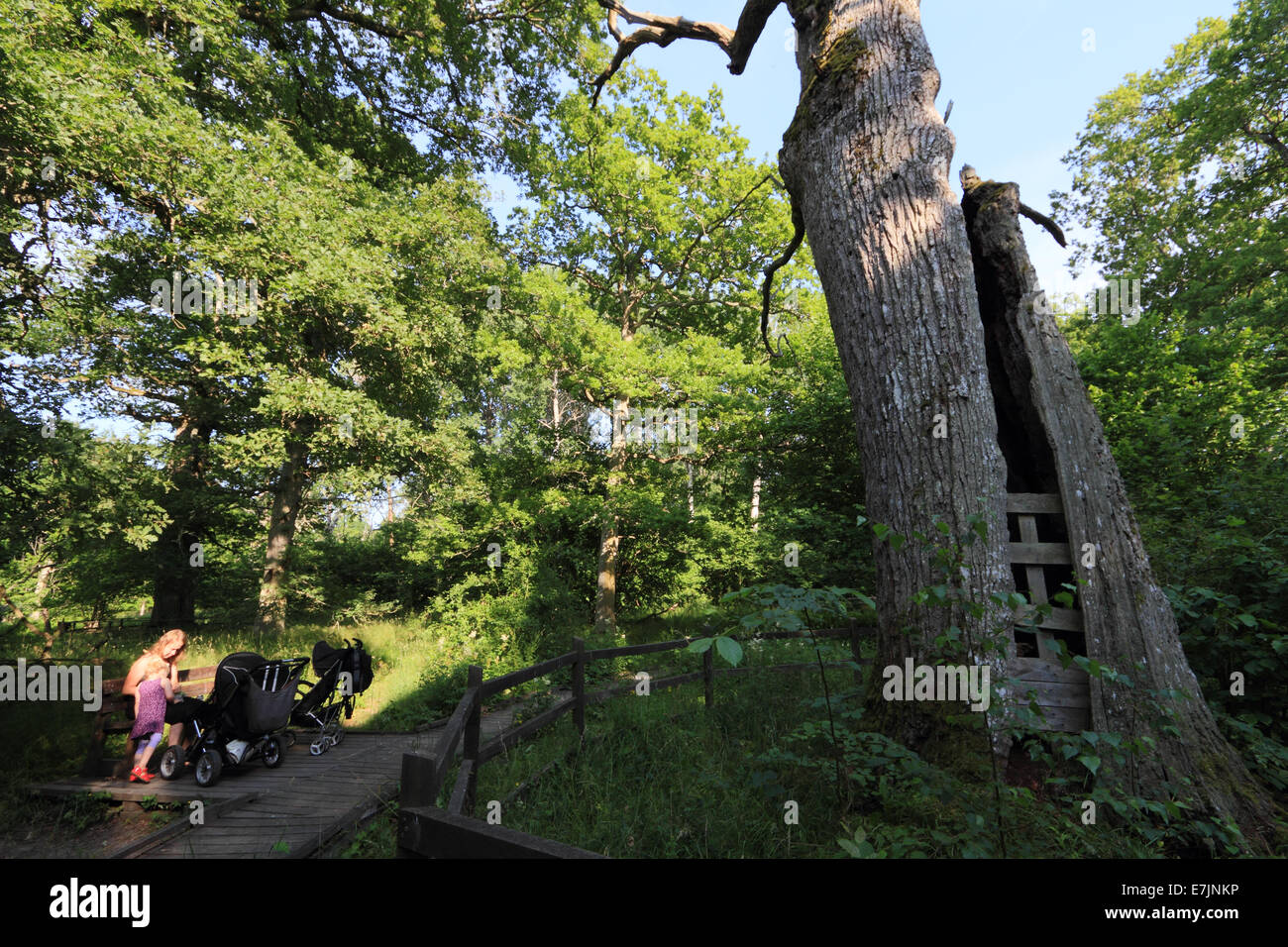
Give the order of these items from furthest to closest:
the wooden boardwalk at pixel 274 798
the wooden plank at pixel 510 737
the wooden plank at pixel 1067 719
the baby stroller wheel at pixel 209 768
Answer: the baby stroller wheel at pixel 209 768 < the wooden plank at pixel 510 737 < the wooden boardwalk at pixel 274 798 < the wooden plank at pixel 1067 719

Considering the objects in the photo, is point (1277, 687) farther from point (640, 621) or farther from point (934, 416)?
point (640, 621)

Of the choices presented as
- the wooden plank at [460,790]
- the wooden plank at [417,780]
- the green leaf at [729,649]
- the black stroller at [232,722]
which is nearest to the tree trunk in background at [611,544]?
the black stroller at [232,722]

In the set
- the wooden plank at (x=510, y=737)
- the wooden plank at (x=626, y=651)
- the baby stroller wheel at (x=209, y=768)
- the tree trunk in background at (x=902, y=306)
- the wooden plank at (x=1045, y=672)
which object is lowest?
the baby stroller wheel at (x=209, y=768)

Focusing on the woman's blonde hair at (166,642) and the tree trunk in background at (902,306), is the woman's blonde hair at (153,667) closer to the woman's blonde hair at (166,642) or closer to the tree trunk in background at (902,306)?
the woman's blonde hair at (166,642)

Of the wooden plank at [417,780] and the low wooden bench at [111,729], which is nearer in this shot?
the wooden plank at [417,780]

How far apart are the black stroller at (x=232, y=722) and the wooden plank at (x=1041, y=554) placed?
7431 millimetres

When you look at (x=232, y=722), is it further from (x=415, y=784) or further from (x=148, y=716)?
(x=415, y=784)

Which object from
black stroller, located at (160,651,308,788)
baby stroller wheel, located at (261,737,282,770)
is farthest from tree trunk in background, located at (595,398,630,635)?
black stroller, located at (160,651,308,788)

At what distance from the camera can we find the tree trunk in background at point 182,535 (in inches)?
574

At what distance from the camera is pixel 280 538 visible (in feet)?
50.4

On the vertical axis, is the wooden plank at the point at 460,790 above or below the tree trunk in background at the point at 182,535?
below

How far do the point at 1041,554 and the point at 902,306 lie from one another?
6.52 ft

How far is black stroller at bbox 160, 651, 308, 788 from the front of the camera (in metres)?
5.75
